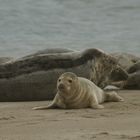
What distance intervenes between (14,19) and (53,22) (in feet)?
4.49

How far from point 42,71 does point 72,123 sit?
2.78 m

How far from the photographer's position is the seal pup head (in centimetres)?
683

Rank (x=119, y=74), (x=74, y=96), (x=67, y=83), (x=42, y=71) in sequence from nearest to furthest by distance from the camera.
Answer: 1. (x=67, y=83)
2. (x=74, y=96)
3. (x=42, y=71)
4. (x=119, y=74)

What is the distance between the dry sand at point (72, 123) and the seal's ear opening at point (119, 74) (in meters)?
1.57

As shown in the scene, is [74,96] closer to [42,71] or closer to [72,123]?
[42,71]

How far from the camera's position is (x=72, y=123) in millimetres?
5422

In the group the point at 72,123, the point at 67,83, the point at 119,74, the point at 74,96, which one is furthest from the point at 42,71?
the point at 72,123

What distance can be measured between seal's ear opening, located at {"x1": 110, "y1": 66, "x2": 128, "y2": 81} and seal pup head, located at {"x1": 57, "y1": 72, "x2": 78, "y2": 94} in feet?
6.57

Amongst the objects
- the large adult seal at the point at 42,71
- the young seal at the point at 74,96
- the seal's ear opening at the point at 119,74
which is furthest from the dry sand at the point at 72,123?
the seal's ear opening at the point at 119,74

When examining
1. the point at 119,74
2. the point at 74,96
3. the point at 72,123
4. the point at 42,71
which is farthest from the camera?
the point at 119,74

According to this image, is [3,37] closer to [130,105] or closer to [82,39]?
[82,39]

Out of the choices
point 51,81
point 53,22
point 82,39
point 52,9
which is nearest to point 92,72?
point 51,81

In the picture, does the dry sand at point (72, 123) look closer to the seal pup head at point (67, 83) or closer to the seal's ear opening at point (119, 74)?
the seal pup head at point (67, 83)

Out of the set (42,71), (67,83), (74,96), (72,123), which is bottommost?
(72,123)
